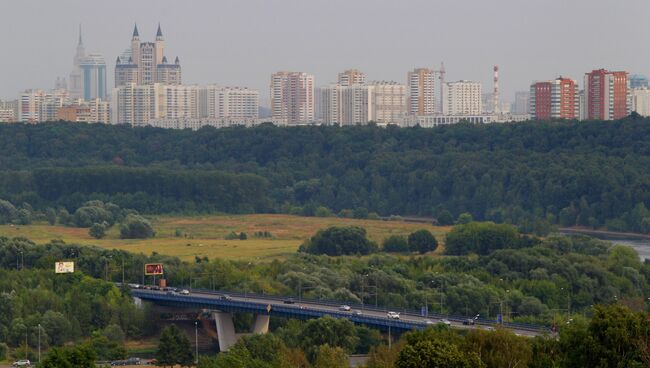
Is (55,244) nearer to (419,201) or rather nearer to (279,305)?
(279,305)

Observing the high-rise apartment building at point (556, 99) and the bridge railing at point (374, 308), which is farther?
the high-rise apartment building at point (556, 99)

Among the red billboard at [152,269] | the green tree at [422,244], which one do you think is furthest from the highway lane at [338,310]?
A: the green tree at [422,244]

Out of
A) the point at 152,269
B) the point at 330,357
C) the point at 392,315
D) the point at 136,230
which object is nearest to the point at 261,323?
the point at 392,315

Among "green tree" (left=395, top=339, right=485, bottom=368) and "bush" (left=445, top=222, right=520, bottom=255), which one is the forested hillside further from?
"green tree" (left=395, top=339, right=485, bottom=368)

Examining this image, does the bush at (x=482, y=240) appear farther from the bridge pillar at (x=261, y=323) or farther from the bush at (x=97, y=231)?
the bridge pillar at (x=261, y=323)

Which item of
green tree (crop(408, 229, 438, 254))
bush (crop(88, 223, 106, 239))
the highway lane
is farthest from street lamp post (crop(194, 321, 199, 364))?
bush (crop(88, 223, 106, 239))

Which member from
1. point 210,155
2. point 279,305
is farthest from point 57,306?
point 210,155

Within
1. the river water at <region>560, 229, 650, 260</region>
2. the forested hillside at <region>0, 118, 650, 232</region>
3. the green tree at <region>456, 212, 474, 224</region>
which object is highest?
the forested hillside at <region>0, 118, 650, 232</region>
